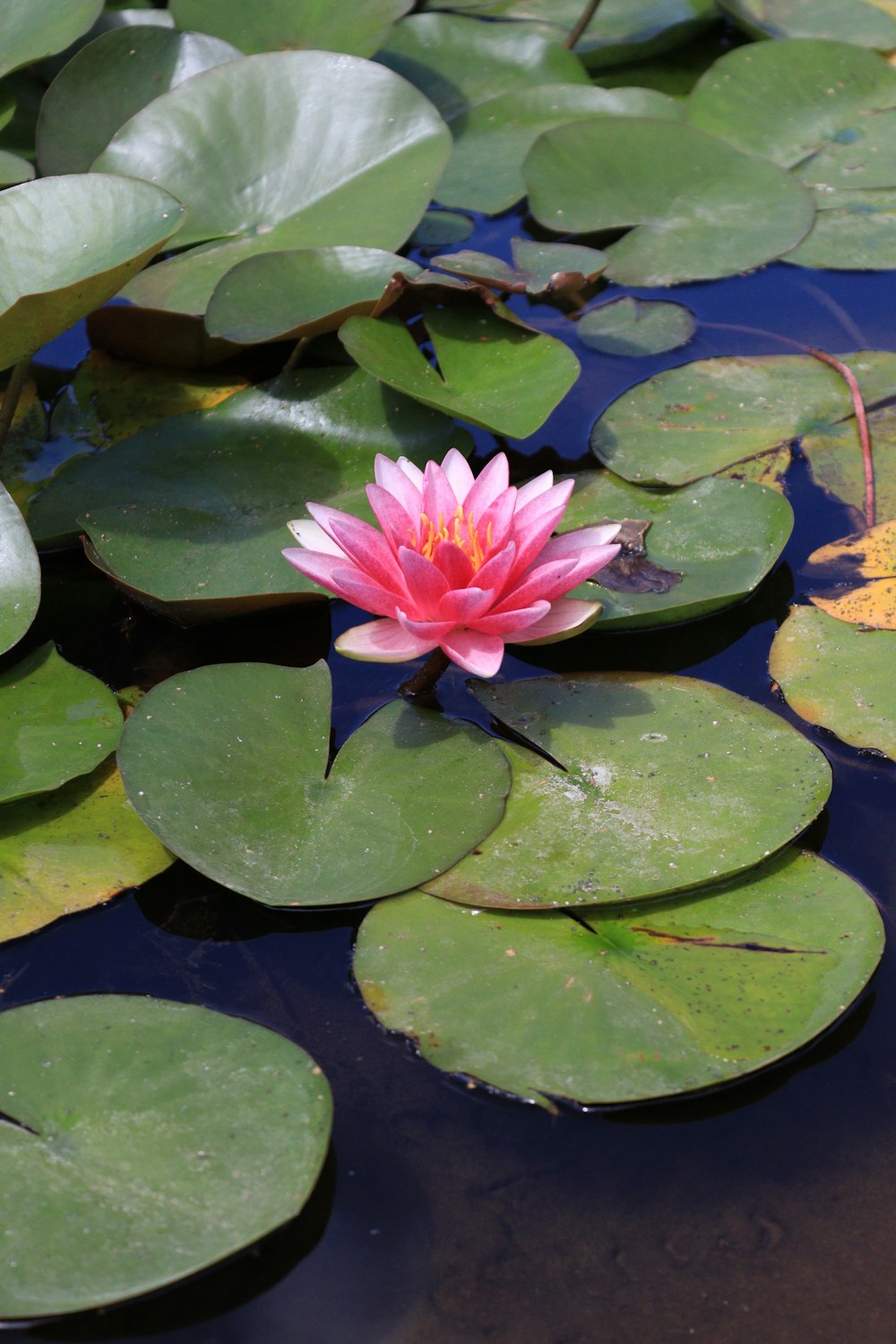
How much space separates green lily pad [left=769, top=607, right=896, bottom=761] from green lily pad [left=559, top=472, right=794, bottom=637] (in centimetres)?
15

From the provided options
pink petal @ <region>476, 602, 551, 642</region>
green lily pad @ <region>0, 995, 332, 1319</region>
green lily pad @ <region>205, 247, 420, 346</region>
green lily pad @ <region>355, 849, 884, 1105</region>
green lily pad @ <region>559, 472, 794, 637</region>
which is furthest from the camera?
green lily pad @ <region>205, 247, 420, 346</region>

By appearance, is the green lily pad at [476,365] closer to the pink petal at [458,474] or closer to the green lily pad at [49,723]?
the pink petal at [458,474]

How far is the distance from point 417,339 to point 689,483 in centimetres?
105

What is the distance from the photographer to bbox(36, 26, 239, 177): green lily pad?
3064 mm

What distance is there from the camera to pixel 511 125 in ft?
12.1

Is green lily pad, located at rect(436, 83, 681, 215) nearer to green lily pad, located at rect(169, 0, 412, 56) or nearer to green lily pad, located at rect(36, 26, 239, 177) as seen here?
green lily pad, located at rect(169, 0, 412, 56)

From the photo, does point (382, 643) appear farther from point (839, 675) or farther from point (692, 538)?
point (839, 675)

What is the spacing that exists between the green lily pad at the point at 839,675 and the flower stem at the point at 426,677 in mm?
686

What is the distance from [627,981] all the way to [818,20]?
413cm

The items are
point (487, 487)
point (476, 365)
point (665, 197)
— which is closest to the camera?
point (487, 487)

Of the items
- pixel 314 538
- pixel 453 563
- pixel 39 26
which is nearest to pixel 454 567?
pixel 453 563

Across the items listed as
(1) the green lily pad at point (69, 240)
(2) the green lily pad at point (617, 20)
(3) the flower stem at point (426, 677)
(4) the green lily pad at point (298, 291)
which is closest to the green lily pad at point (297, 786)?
(3) the flower stem at point (426, 677)

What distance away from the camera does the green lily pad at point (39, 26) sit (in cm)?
299

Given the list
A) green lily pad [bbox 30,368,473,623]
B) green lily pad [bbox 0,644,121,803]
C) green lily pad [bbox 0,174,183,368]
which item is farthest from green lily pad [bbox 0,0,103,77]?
green lily pad [bbox 0,644,121,803]
